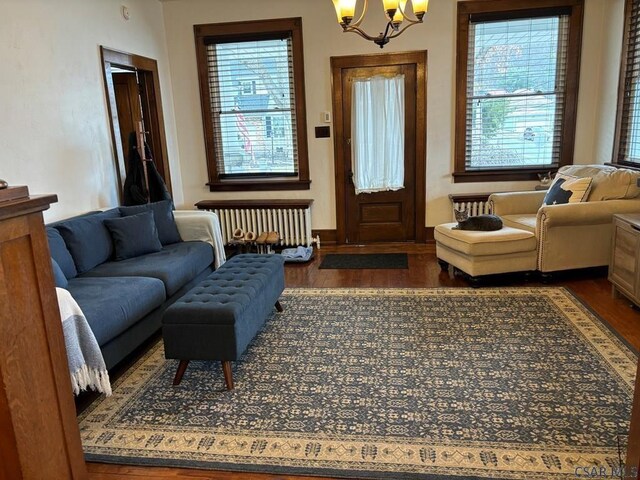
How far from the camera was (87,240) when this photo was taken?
3484mm

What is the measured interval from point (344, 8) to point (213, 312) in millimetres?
2137

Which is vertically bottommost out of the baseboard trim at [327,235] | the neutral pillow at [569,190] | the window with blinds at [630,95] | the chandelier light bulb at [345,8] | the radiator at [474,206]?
the baseboard trim at [327,235]

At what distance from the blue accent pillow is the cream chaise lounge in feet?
8.50

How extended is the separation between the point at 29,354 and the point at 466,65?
5017mm

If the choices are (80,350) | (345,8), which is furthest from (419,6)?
(80,350)

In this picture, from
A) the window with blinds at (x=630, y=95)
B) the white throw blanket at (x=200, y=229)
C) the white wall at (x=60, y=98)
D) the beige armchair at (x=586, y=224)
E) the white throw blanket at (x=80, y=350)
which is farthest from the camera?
the window with blinds at (x=630, y=95)

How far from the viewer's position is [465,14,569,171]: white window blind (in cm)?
510

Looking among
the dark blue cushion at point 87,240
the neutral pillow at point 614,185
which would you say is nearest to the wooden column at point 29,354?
the dark blue cushion at point 87,240

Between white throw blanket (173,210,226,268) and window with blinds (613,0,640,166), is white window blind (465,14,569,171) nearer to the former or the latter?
window with blinds (613,0,640,166)

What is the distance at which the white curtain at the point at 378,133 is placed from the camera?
533 cm

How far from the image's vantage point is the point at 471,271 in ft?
13.5

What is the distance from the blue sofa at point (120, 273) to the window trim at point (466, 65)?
3.04 metres

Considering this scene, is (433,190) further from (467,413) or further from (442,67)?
(467,413)

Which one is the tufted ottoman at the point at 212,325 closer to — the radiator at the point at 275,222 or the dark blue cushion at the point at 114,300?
the dark blue cushion at the point at 114,300
